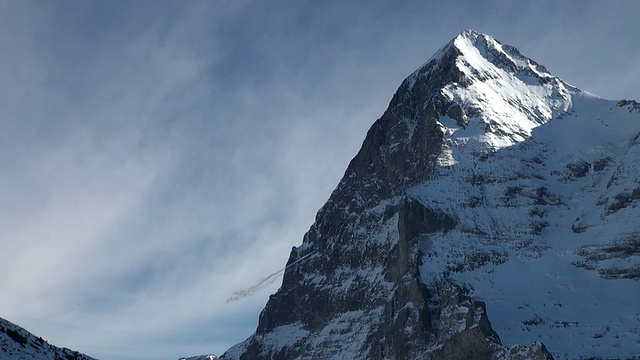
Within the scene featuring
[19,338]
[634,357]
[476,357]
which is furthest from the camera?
[476,357]

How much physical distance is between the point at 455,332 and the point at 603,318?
3489 centimetres

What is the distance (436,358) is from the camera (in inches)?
7840

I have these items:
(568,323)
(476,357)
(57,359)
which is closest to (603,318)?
(568,323)

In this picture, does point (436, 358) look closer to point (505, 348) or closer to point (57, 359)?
point (505, 348)

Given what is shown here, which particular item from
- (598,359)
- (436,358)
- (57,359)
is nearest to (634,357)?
(598,359)

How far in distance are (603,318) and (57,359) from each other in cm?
15017

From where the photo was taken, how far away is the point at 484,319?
191 meters

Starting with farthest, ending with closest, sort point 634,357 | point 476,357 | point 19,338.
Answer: point 476,357 < point 634,357 < point 19,338

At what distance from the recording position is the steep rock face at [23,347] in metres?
68.8

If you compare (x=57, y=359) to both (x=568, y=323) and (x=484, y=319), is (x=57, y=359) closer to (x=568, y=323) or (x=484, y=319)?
(x=484, y=319)

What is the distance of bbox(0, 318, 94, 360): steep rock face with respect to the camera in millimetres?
68812

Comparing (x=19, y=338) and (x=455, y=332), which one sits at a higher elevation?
(x=455, y=332)

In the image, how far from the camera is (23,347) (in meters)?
71.9

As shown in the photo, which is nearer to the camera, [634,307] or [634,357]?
A: [634,357]
